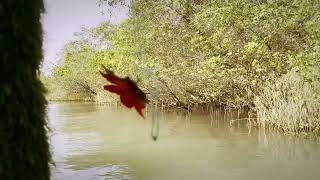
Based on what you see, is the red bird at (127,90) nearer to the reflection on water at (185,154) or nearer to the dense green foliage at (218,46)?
Result: the reflection on water at (185,154)

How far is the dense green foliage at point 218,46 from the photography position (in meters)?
12.5

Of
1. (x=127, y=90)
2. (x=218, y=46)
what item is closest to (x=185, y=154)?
(x=218, y=46)

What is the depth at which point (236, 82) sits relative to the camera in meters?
15.5

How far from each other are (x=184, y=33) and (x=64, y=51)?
27.5 metres

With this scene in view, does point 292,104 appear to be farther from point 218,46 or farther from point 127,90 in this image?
point 127,90

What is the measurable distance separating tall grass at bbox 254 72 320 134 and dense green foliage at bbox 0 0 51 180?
995 cm

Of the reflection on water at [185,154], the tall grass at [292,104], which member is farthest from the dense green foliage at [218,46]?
the reflection on water at [185,154]

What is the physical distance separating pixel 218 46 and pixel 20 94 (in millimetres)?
12230

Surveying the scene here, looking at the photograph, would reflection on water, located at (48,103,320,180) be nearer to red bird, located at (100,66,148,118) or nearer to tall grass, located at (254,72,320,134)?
tall grass, located at (254,72,320,134)

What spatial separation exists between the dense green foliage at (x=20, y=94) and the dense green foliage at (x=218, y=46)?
10.0 metres

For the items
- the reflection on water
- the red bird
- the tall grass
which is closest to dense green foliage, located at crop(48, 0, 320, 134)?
the tall grass

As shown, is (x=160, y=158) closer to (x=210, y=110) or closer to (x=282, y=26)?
(x=282, y=26)

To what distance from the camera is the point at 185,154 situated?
9.92m

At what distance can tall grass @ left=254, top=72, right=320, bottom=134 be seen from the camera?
11.2 m
